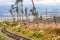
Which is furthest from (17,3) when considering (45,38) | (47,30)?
(45,38)

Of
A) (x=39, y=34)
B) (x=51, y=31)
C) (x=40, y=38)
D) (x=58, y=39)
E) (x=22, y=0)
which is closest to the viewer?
(x=58, y=39)

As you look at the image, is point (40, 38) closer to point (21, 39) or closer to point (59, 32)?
point (21, 39)

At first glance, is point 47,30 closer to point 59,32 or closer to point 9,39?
point 59,32

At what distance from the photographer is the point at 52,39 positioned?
805 inches

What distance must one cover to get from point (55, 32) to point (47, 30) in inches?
65.7

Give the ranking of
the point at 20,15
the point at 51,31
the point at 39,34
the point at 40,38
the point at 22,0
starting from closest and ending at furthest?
the point at 40,38 < the point at 39,34 < the point at 51,31 < the point at 22,0 < the point at 20,15

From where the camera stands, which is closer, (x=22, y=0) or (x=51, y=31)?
(x=51, y=31)

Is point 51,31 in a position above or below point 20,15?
above

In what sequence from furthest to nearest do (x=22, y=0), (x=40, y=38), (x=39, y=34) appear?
(x=22, y=0)
(x=39, y=34)
(x=40, y=38)

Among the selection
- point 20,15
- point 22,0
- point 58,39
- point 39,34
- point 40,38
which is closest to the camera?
point 58,39

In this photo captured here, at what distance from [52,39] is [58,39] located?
0.60 metres

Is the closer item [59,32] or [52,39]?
[52,39]

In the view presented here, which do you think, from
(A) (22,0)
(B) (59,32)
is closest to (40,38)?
(B) (59,32)

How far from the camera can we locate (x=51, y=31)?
2522cm
